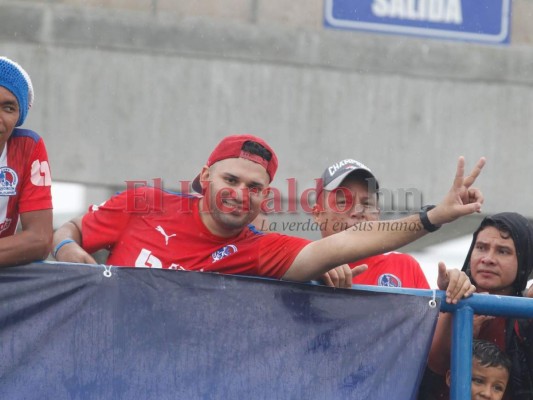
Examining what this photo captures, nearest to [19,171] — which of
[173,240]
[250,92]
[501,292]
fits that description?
[173,240]

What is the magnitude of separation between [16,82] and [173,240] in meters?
0.87

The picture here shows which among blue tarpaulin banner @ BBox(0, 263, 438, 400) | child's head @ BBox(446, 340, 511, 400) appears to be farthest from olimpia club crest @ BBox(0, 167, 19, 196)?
child's head @ BBox(446, 340, 511, 400)

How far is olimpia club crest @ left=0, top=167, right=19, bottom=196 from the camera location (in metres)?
3.96

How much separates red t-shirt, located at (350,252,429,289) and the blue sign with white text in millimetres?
5457

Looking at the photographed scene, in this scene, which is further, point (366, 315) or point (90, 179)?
point (90, 179)

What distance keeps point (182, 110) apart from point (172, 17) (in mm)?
864

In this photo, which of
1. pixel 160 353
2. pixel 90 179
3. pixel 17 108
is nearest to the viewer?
pixel 160 353

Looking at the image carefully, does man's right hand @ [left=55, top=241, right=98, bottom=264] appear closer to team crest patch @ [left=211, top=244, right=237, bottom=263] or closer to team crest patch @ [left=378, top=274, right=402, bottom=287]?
team crest patch @ [left=211, top=244, right=237, bottom=263]

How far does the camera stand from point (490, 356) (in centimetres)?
402

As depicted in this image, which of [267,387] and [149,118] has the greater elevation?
[149,118]

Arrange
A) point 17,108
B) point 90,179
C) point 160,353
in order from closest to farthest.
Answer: point 160,353
point 17,108
point 90,179

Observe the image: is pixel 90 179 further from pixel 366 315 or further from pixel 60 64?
pixel 366 315

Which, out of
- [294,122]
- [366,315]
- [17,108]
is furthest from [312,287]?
[294,122]

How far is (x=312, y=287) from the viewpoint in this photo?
12.8 feet
